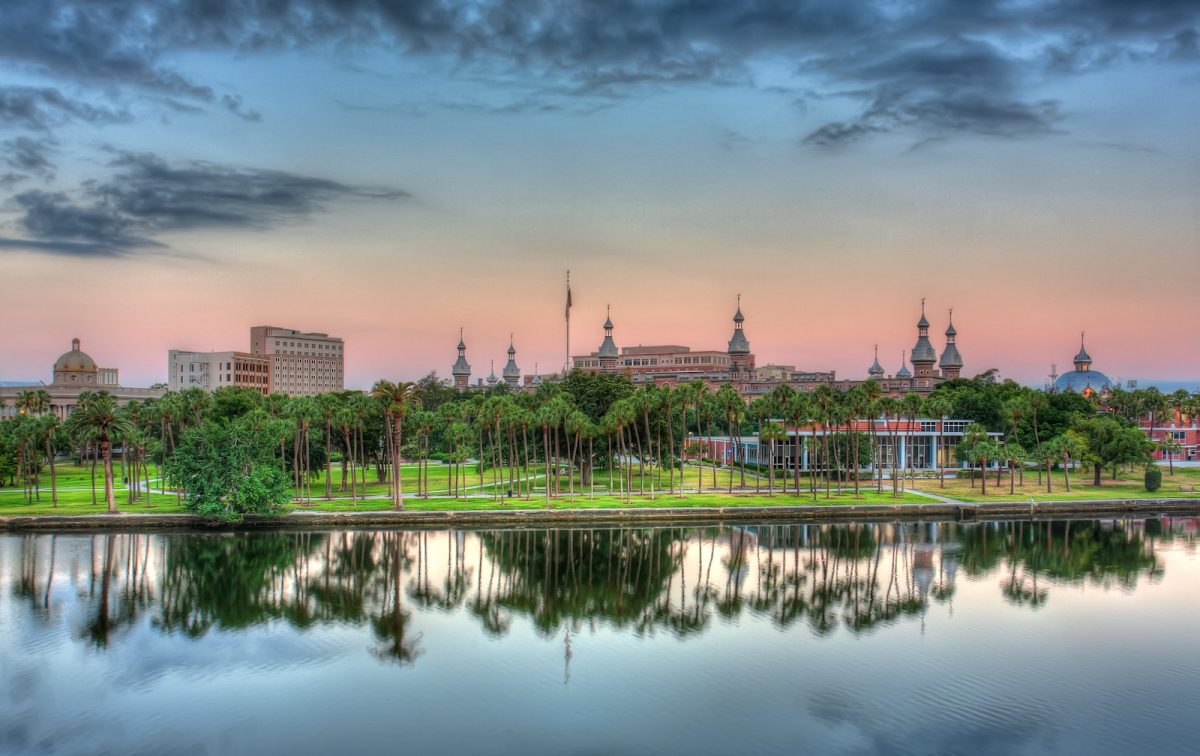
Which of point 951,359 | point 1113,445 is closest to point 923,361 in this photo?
point 951,359

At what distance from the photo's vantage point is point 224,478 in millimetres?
56906

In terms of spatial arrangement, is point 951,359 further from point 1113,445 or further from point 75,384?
point 75,384

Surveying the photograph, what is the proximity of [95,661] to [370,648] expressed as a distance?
29.9 ft

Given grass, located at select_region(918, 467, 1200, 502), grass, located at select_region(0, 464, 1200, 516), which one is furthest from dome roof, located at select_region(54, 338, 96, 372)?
grass, located at select_region(918, 467, 1200, 502)

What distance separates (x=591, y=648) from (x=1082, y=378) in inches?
6352

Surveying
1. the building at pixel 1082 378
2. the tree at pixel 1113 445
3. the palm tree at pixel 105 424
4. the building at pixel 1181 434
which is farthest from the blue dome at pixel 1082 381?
the palm tree at pixel 105 424

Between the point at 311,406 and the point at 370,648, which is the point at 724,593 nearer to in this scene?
the point at 370,648

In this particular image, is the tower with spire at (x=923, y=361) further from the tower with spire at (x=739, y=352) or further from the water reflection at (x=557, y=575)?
the water reflection at (x=557, y=575)

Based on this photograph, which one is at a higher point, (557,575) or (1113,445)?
(1113,445)

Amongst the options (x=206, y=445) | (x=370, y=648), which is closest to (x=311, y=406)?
(x=206, y=445)

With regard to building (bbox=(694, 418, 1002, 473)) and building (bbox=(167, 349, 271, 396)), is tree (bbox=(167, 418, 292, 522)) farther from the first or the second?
building (bbox=(167, 349, 271, 396))

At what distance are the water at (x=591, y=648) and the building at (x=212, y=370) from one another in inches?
5744

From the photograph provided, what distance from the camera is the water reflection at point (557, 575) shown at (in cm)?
3619

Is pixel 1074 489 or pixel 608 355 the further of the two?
pixel 608 355
